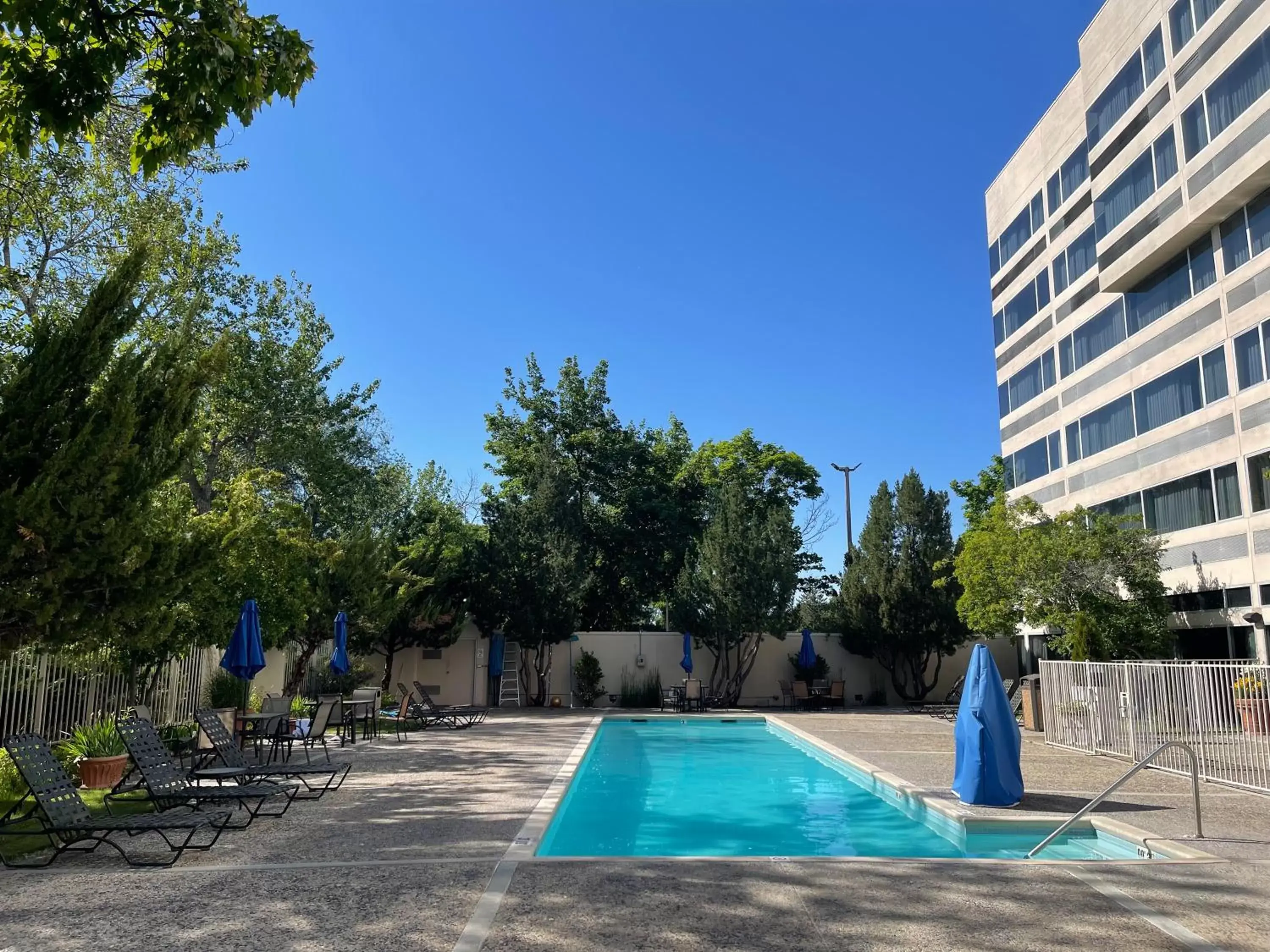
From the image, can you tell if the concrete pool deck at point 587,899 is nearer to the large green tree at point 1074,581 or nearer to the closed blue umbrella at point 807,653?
the large green tree at point 1074,581

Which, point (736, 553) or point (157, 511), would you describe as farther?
point (736, 553)

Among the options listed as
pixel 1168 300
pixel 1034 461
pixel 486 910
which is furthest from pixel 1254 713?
pixel 1034 461

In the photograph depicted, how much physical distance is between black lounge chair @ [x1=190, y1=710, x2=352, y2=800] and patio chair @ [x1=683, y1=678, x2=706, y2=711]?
15585 mm

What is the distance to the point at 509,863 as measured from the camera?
6.61 m

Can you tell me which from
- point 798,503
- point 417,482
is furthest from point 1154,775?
point 417,482

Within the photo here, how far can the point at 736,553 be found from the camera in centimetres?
2752

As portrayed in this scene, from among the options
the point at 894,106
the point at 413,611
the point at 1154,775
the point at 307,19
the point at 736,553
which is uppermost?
the point at 894,106

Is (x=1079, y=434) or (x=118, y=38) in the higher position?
(x=1079, y=434)

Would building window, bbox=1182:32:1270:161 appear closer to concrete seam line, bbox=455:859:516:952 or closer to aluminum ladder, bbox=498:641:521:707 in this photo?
concrete seam line, bbox=455:859:516:952

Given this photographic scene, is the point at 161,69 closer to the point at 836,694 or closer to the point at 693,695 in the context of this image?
the point at 693,695

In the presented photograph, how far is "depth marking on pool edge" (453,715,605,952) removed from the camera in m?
4.92

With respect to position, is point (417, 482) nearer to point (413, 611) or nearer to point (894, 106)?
point (413, 611)

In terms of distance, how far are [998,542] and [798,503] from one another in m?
19.2

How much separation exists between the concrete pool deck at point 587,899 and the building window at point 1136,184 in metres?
18.1
